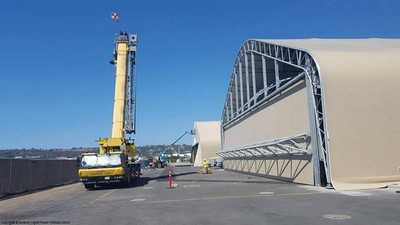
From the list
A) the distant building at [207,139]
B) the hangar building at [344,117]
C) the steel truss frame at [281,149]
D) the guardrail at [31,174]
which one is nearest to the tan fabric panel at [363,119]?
the hangar building at [344,117]

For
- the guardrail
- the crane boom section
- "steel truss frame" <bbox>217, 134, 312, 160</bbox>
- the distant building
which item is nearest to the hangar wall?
"steel truss frame" <bbox>217, 134, 312, 160</bbox>

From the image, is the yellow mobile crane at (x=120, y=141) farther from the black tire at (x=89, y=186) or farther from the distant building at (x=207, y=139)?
the distant building at (x=207, y=139)

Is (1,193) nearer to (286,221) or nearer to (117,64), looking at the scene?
(117,64)

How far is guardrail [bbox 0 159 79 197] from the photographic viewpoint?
2869 cm

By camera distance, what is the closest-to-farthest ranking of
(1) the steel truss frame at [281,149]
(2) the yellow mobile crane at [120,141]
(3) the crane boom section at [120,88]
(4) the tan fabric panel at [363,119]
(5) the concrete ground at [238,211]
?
(5) the concrete ground at [238,211] → (4) the tan fabric panel at [363,119] → (1) the steel truss frame at [281,149] → (2) the yellow mobile crane at [120,141] → (3) the crane boom section at [120,88]

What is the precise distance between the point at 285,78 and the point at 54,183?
62.9 ft

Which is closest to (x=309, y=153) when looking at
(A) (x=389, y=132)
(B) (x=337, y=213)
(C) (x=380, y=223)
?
(A) (x=389, y=132)

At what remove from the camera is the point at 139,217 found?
51.3ft

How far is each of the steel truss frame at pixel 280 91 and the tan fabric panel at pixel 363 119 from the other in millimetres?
465

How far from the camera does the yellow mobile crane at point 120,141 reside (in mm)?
31328

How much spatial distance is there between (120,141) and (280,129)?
10.4m

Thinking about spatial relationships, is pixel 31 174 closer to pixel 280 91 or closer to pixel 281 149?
pixel 281 149

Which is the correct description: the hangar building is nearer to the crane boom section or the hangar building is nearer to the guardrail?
the crane boom section

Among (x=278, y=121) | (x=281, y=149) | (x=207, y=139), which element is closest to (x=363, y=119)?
(x=281, y=149)
